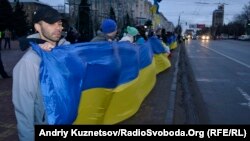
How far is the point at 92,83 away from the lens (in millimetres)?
5965

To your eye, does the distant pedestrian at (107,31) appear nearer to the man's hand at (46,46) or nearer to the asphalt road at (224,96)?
the asphalt road at (224,96)

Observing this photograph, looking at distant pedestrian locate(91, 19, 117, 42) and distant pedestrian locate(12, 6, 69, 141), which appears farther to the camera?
distant pedestrian locate(91, 19, 117, 42)

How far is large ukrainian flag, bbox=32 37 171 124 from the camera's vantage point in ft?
12.0

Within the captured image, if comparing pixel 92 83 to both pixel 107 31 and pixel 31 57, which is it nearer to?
pixel 107 31

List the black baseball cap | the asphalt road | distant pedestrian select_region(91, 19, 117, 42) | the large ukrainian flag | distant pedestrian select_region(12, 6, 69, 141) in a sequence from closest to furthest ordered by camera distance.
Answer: distant pedestrian select_region(12, 6, 69, 141)
the black baseball cap
the large ukrainian flag
distant pedestrian select_region(91, 19, 117, 42)
the asphalt road

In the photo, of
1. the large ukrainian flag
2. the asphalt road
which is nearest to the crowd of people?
the large ukrainian flag

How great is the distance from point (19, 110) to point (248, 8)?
137355 mm

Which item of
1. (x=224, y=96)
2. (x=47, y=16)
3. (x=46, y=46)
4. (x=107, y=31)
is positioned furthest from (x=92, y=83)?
(x=224, y=96)

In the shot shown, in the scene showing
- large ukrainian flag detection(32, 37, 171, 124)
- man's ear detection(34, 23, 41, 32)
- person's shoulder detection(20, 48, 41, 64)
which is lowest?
large ukrainian flag detection(32, 37, 171, 124)

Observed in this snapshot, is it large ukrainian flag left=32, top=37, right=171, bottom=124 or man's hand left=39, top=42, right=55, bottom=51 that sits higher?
man's hand left=39, top=42, right=55, bottom=51

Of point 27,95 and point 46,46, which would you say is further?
point 46,46

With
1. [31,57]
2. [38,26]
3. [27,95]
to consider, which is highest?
[38,26]

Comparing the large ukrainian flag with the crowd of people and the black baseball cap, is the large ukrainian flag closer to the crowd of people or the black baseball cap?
the crowd of people

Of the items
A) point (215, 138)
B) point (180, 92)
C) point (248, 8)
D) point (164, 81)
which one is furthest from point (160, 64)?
point (248, 8)
